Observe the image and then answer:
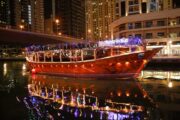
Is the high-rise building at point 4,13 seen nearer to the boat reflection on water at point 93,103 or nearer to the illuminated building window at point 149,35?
the illuminated building window at point 149,35

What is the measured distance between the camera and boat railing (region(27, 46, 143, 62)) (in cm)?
3275

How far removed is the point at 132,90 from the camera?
2428cm

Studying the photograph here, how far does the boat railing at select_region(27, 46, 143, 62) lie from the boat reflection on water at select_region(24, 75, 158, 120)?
272 inches

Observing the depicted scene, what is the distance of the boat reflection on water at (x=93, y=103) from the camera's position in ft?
52.6

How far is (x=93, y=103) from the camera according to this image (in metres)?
19.2

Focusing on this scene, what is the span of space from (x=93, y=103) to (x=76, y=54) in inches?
675

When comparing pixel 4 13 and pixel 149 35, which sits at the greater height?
pixel 4 13

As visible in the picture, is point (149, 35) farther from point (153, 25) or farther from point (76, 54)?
point (76, 54)

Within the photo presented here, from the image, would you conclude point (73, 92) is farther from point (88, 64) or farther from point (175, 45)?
point (175, 45)

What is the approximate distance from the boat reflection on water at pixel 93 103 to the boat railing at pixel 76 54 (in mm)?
6901

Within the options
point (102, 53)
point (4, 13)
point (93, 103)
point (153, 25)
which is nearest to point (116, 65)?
point (102, 53)

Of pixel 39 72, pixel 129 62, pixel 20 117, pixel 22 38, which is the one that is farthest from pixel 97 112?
pixel 22 38

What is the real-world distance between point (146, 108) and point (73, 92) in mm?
8027

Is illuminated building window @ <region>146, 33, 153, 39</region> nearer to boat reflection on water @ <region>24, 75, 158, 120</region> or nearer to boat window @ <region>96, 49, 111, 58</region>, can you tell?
boat window @ <region>96, 49, 111, 58</region>
